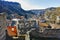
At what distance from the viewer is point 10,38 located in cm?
2900

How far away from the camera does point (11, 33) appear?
31.5m

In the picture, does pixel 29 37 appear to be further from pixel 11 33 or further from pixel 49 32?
pixel 11 33

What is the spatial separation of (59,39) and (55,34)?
555mm

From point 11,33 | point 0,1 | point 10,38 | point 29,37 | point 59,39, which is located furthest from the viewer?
point 0,1

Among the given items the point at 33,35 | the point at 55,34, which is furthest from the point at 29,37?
the point at 55,34

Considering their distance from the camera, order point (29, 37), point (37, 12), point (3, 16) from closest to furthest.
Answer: point (29, 37) → point (3, 16) → point (37, 12)

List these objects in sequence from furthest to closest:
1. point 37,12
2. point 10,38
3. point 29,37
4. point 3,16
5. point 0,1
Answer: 1. point 37,12
2. point 0,1
3. point 10,38
4. point 3,16
5. point 29,37

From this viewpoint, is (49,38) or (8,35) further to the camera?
(8,35)

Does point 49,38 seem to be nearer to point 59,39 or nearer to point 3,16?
point 59,39

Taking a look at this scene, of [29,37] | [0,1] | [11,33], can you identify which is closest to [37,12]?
[0,1]

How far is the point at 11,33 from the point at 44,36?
542 inches

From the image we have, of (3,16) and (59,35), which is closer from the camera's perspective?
(59,35)

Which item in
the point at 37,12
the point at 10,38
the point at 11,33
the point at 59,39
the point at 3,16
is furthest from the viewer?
the point at 37,12

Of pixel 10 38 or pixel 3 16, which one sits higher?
pixel 3 16
